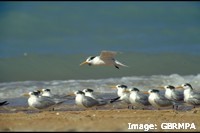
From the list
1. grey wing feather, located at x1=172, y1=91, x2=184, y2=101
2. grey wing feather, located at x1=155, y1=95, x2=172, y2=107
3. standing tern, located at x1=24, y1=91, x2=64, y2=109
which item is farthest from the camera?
grey wing feather, located at x1=172, y1=91, x2=184, y2=101

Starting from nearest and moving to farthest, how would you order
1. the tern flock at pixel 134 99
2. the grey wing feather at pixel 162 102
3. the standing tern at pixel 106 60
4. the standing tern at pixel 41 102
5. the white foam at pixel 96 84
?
the standing tern at pixel 41 102
the tern flock at pixel 134 99
the grey wing feather at pixel 162 102
the standing tern at pixel 106 60
the white foam at pixel 96 84

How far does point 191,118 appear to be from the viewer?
472 inches

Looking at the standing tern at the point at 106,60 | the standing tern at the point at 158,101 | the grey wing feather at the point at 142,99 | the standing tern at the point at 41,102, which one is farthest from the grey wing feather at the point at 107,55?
the standing tern at the point at 41,102

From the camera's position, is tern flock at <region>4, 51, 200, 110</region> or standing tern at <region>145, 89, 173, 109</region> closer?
tern flock at <region>4, 51, 200, 110</region>

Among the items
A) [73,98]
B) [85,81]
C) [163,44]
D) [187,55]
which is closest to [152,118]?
[73,98]

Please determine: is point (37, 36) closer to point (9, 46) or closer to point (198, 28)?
point (9, 46)

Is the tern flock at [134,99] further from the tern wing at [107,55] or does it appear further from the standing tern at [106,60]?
the standing tern at [106,60]

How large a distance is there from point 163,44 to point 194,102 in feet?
42.4

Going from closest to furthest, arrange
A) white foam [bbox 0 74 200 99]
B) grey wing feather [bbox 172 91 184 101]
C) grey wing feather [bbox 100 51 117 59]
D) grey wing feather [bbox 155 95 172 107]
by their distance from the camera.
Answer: grey wing feather [bbox 155 95 172 107] → grey wing feather [bbox 172 91 184 101] → grey wing feather [bbox 100 51 117 59] → white foam [bbox 0 74 200 99]

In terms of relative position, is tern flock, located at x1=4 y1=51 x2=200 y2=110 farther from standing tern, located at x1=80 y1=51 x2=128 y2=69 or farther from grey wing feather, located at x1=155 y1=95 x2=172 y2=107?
standing tern, located at x1=80 y1=51 x2=128 y2=69

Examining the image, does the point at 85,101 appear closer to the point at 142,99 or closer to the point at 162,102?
the point at 142,99

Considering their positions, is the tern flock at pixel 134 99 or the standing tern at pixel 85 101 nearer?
the tern flock at pixel 134 99

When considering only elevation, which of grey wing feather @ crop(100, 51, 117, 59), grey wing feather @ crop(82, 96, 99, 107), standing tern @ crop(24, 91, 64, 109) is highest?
grey wing feather @ crop(100, 51, 117, 59)

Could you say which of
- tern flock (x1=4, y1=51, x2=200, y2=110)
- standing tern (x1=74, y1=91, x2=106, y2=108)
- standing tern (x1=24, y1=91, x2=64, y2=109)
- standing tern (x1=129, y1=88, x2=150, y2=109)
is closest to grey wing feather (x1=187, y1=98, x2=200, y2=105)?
tern flock (x1=4, y1=51, x2=200, y2=110)
